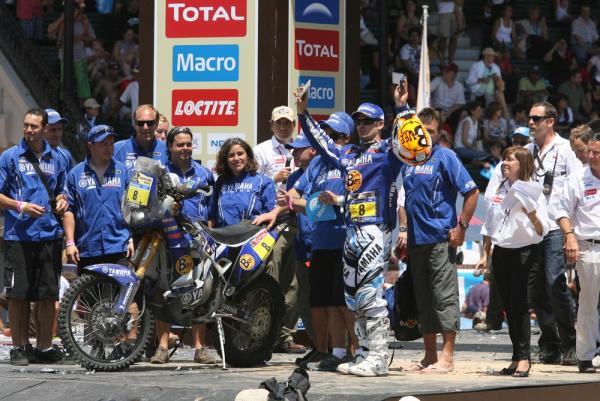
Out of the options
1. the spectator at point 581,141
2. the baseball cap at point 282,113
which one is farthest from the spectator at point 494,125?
the baseball cap at point 282,113

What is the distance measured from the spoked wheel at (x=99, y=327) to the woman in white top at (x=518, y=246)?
2.69 m

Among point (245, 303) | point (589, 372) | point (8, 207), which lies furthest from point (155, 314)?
point (589, 372)

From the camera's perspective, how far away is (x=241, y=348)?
492 inches

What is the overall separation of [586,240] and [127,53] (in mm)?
11976

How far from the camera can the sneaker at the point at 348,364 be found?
1163 centimetres

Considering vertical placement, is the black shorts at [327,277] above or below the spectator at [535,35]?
below

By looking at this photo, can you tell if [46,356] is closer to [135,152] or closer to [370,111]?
[135,152]

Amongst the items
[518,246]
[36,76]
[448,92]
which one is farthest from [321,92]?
[448,92]

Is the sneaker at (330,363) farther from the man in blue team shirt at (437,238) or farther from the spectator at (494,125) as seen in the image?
the spectator at (494,125)

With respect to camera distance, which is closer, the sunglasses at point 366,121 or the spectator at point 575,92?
the sunglasses at point 366,121

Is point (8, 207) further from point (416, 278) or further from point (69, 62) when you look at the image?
point (69, 62)

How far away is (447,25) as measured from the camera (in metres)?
25.7

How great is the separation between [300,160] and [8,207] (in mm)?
2384

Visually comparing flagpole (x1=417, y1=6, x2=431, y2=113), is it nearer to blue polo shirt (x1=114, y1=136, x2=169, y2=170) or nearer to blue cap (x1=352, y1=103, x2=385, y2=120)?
blue polo shirt (x1=114, y1=136, x2=169, y2=170)
